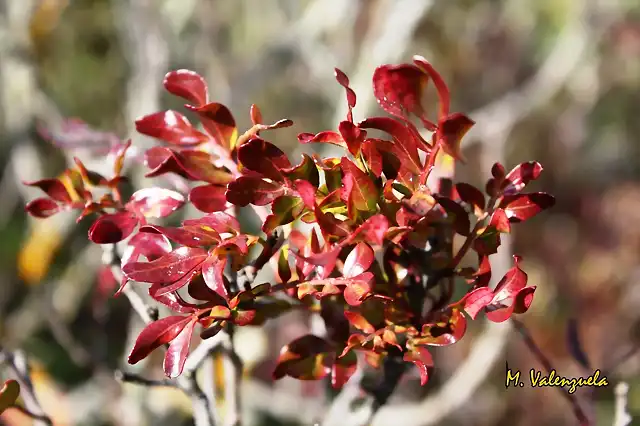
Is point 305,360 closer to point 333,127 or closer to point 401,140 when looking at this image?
point 401,140

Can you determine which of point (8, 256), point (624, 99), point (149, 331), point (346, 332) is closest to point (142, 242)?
point (149, 331)

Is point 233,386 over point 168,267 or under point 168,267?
under

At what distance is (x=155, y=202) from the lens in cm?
49

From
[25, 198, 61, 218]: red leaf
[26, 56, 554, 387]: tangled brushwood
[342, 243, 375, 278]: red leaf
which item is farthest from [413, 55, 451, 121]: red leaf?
[25, 198, 61, 218]: red leaf

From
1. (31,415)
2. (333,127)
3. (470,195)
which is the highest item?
(470,195)

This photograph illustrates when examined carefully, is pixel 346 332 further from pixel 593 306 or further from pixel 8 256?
pixel 8 256

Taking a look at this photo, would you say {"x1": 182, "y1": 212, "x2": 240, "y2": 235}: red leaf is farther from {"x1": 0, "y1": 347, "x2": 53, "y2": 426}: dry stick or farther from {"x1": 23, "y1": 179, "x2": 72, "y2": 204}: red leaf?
{"x1": 0, "y1": 347, "x2": 53, "y2": 426}: dry stick

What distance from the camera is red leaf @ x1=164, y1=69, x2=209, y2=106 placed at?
0.48 metres

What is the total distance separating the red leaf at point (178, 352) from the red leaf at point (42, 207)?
0.59 feet

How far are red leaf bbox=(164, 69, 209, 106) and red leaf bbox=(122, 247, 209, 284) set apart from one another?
0.14 m

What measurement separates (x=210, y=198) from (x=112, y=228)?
3.1 inches

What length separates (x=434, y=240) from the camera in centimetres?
50

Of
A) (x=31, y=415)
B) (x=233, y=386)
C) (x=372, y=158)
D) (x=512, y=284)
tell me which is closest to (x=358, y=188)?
(x=372, y=158)

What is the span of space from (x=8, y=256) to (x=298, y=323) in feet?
5.33
